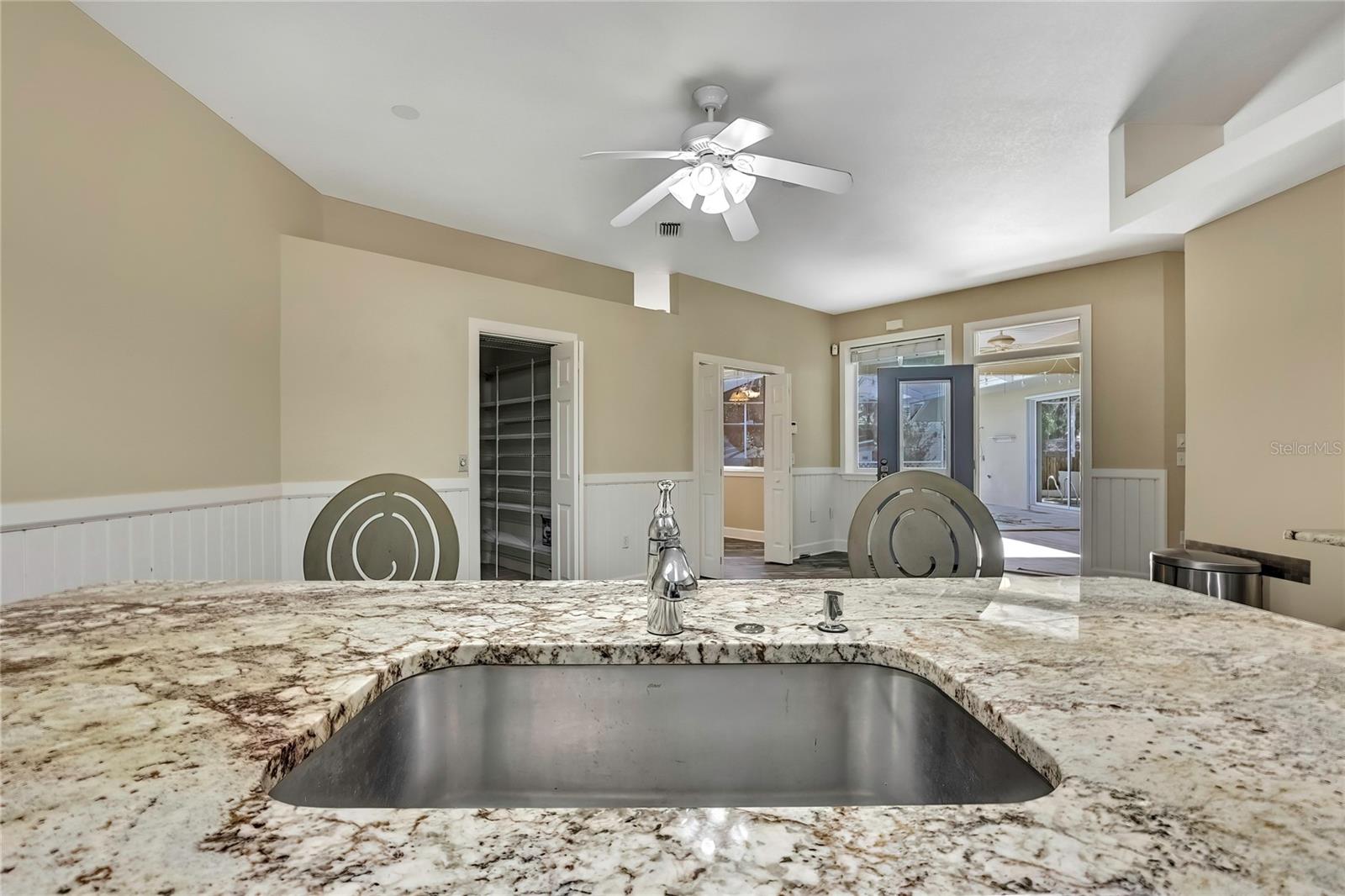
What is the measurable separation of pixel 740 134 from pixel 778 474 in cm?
422

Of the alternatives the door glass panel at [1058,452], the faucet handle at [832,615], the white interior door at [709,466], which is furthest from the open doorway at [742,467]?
the door glass panel at [1058,452]

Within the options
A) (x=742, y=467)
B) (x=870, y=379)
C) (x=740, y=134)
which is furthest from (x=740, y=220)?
(x=742, y=467)

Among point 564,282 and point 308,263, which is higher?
point 564,282

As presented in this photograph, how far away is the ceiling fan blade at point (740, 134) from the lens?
7.55 ft

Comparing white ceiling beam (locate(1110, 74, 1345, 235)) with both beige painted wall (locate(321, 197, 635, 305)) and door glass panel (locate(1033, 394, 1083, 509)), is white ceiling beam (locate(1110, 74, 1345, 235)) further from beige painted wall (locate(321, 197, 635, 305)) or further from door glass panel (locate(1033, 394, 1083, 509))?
door glass panel (locate(1033, 394, 1083, 509))

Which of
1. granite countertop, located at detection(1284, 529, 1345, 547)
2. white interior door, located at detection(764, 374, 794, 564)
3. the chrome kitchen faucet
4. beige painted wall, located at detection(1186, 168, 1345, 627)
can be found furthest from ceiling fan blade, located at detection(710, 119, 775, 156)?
white interior door, located at detection(764, 374, 794, 564)

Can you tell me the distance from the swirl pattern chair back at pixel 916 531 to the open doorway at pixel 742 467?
150 inches

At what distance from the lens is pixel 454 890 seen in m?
0.39

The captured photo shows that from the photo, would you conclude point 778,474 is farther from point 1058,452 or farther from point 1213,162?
point 1058,452

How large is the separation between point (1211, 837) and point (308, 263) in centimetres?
398

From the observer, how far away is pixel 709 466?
557 centimetres

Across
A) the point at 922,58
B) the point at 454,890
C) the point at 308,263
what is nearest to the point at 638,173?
the point at 922,58

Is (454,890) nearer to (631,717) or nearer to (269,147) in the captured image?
(631,717)

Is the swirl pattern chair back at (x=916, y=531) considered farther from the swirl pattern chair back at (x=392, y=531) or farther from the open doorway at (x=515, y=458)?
the open doorway at (x=515, y=458)
